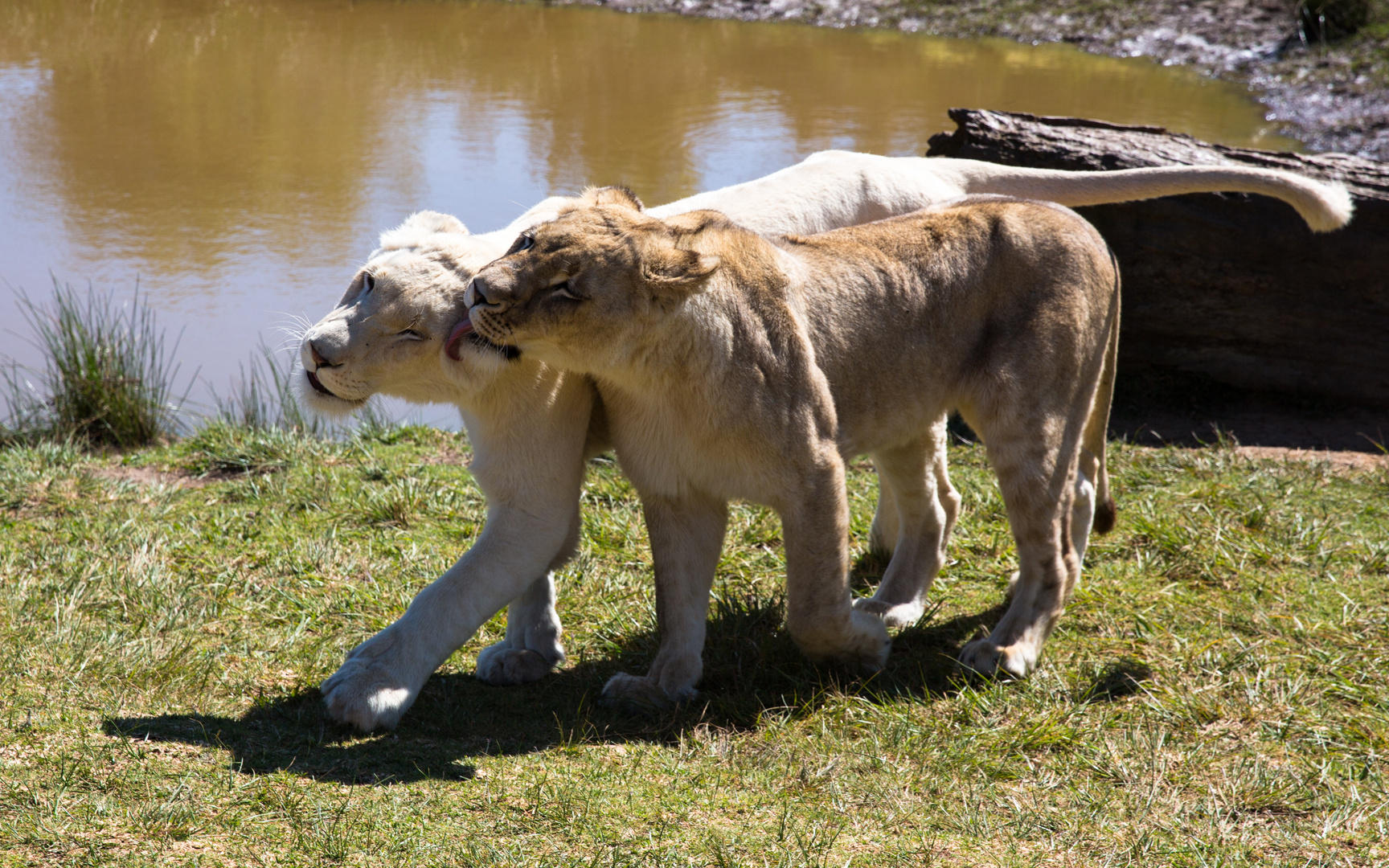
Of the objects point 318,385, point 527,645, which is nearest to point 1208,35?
point 527,645

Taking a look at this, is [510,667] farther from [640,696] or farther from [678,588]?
[678,588]

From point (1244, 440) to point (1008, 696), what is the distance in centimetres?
445

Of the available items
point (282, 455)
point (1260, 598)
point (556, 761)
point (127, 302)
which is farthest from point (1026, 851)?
point (127, 302)

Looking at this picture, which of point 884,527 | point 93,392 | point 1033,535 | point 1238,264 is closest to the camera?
Result: point 1033,535

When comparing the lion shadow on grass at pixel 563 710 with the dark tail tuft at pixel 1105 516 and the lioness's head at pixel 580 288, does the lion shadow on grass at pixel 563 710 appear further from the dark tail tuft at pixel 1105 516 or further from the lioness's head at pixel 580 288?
the lioness's head at pixel 580 288

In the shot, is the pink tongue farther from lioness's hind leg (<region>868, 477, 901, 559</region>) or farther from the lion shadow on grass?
lioness's hind leg (<region>868, 477, 901, 559</region>)

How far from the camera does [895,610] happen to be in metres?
5.21

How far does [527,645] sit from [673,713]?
2.43ft

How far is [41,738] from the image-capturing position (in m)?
3.54

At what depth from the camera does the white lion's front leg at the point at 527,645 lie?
15.0 feet

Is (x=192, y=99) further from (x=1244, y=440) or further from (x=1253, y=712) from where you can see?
(x=1253, y=712)

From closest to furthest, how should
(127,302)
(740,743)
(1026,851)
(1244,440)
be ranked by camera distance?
(1026,851) < (740,743) < (1244,440) < (127,302)

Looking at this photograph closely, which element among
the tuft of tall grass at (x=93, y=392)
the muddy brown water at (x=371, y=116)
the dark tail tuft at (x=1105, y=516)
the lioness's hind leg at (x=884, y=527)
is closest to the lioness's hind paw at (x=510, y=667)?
the lioness's hind leg at (x=884, y=527)

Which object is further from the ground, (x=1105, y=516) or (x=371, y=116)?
(x=371, y=116)
